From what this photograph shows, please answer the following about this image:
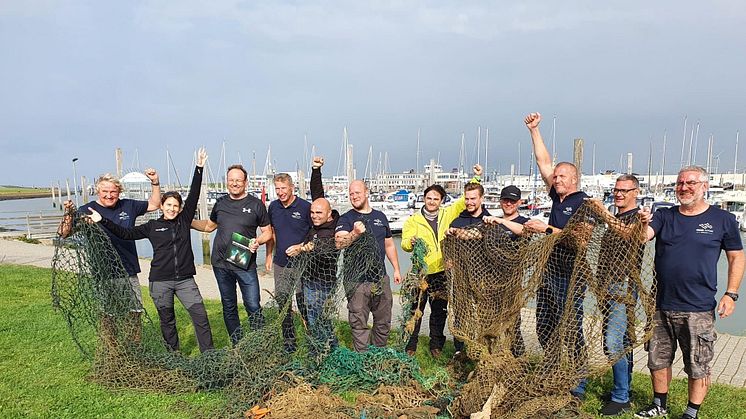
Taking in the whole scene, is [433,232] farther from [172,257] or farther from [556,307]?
[172,257]

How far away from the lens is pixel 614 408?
4188 mm

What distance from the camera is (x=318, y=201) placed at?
5.11m

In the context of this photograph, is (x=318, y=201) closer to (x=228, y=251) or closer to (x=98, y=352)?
(x=228, y=251)

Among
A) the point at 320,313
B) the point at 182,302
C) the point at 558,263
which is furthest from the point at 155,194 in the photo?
the point at 558,263

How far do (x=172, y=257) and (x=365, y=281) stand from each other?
200 cm

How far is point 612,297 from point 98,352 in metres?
4.85

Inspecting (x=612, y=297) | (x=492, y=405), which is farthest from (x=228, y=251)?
(x=612, y=297)

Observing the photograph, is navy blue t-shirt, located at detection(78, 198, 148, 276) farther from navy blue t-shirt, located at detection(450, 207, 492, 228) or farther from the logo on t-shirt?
the logo on t-shirt

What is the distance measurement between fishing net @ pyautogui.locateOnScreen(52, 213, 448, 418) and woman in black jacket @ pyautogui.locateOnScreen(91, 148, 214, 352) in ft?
0.80

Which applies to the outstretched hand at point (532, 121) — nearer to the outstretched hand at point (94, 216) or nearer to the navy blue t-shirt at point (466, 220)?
the navy blue t-shirt at point (466, 220)

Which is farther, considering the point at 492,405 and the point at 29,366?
the point at 29,366

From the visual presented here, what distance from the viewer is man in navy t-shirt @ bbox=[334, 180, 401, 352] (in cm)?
493

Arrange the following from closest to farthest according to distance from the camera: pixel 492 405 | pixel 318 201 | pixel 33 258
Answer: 1. pixel 492 405
2. pixel 318 201
3. pixel 33 258

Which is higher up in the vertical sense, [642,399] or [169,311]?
[169,311]
